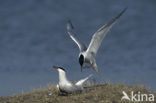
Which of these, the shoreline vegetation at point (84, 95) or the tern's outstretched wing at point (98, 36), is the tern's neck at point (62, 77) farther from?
the tern's outstretched wing at point (98, 36)

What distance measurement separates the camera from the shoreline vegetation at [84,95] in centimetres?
1228

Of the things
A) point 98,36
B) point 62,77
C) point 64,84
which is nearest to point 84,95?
point 64,84

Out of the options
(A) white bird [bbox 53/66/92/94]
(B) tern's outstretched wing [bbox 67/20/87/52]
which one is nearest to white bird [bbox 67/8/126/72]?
(B) tern's outstretched wing [bbox 67/20/87/52]

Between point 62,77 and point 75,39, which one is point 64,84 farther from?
point 75,39

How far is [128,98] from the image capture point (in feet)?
40.7

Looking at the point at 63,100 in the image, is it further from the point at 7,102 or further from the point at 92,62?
the point at 92,62

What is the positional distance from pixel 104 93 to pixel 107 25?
3.41 metres

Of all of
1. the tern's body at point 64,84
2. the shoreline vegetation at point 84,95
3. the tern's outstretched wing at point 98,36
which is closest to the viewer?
the shoreline vegetation at point 84,95

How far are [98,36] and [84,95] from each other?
147 inches

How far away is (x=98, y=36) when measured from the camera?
15.5 m

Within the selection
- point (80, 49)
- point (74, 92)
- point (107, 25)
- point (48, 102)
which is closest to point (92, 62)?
point (80, 49)

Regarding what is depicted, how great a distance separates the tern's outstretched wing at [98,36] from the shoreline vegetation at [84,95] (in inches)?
70.9

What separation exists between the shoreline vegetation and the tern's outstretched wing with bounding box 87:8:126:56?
180 cm

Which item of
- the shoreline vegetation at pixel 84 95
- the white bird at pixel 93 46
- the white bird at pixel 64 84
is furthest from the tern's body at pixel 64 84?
the white bird at pixel 93 46
